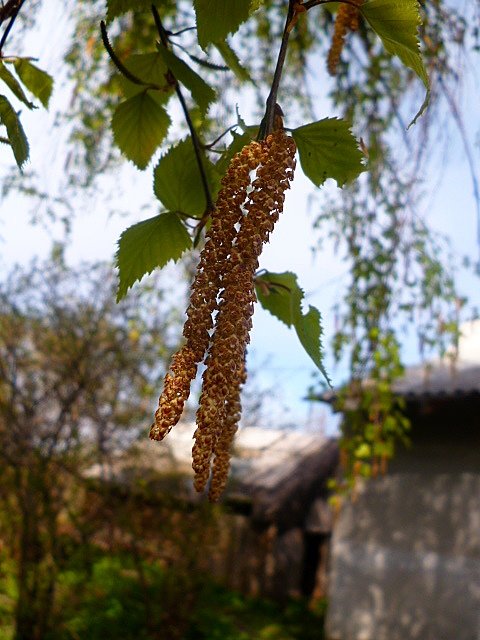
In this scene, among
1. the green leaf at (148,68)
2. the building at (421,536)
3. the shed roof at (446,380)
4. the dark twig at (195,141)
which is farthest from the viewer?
the building at (421,536)

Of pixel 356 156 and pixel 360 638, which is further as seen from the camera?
pixel 360 638

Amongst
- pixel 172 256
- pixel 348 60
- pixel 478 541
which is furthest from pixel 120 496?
pixel 172 256

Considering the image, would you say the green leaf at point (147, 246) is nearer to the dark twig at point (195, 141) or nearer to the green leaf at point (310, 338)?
the dark twig at point (195, 141)

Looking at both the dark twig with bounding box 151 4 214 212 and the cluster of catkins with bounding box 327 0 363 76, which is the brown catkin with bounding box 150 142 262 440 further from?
the cluster of catkins with bounding box 327 0 363 76

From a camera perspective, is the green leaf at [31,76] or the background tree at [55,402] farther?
the background tree at [55,402]

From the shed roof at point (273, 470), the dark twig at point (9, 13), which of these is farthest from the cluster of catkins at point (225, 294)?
the shed roof at point (273, 470)

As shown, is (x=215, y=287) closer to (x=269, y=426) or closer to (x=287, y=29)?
(x=287, y=29)
